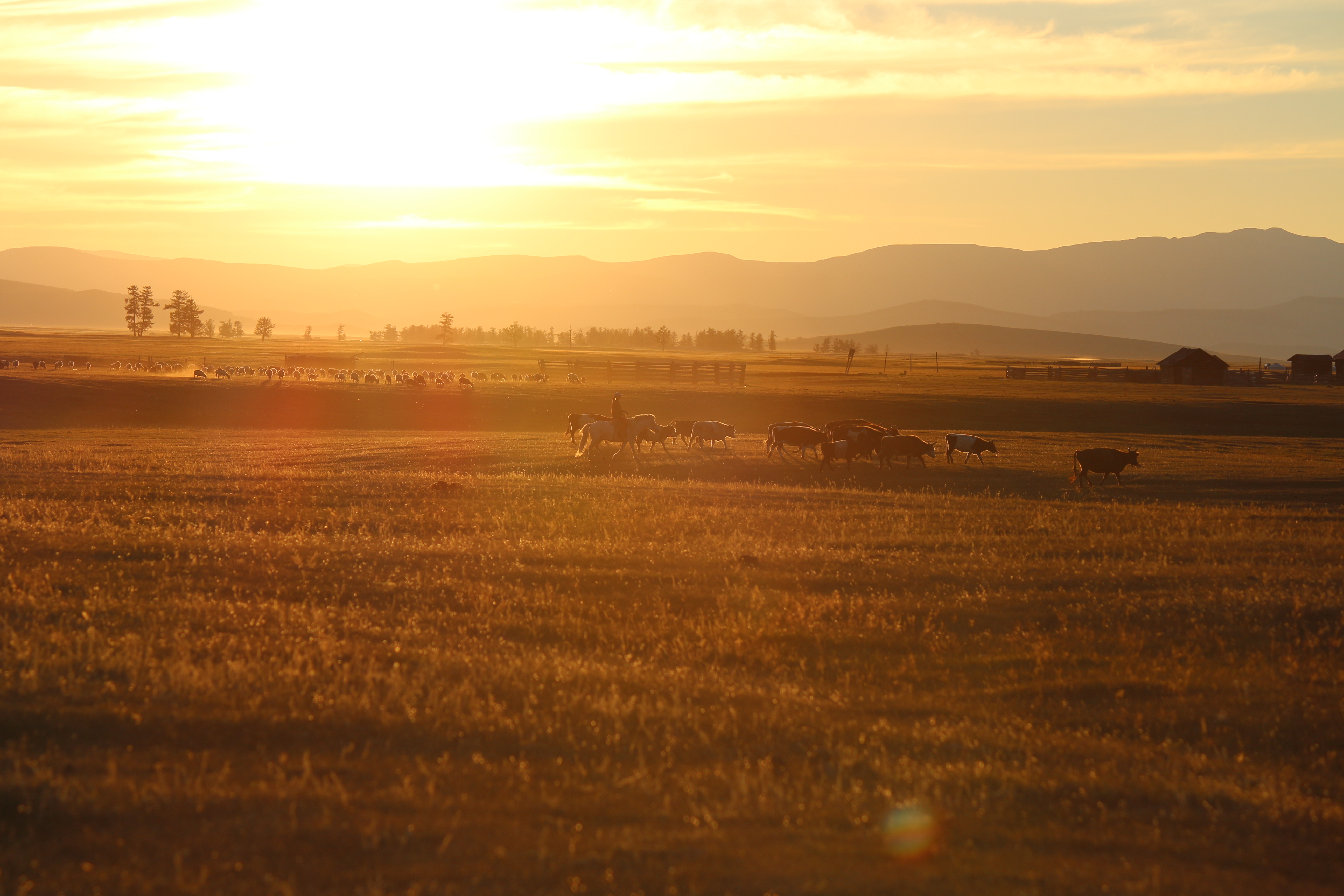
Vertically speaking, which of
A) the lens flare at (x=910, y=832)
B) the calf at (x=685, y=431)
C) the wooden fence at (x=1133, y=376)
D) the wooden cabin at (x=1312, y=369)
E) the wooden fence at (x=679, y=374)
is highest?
the wooden cabin at (x=1312, y=369)

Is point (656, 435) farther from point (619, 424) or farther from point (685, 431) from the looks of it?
point (685, 431)

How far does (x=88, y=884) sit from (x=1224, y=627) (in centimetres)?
1150

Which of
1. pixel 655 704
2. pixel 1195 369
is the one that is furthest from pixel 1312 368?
pixel 655 704

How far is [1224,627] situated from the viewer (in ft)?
39.2

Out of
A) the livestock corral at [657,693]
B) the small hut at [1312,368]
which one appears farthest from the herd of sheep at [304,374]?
the small hut at [1312,368]

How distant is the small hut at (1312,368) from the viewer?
10325cm

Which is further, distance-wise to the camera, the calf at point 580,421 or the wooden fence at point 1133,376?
the wooden fence at point 1133,376

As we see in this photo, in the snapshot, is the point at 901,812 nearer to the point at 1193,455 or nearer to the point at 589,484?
the point at 589,484

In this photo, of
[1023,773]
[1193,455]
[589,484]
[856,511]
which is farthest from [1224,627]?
[1193,455]

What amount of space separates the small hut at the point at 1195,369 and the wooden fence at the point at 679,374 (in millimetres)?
42739

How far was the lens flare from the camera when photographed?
6.20 metres

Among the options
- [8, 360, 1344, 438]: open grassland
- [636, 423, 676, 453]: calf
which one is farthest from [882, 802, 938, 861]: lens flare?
[8, 360, 1344, 438]: open grassland

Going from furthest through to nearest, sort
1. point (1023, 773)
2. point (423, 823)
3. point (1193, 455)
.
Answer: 1. point (1193, 455)
2. point (1023, 773)
3. point (423, 823)

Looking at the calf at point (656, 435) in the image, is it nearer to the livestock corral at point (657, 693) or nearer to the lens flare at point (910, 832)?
the livestock corral at point (657, 693)
